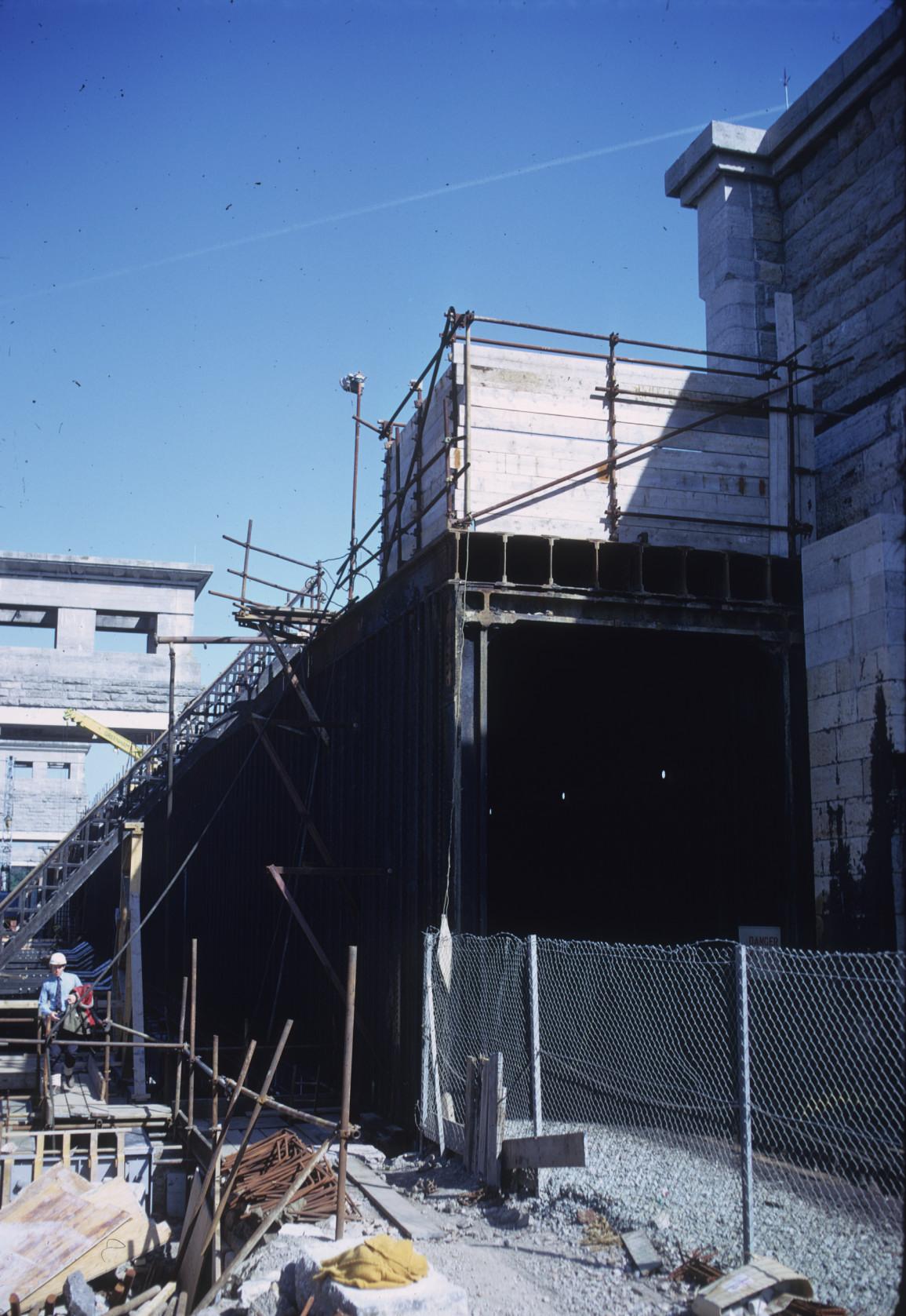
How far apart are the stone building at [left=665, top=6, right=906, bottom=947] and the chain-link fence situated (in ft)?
4.64

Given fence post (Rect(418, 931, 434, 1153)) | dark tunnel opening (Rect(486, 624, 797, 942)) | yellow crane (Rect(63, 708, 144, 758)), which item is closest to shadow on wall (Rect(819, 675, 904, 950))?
dark tunnel opening (Rect(486, 624, 797, 942))

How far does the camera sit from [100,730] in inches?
1927

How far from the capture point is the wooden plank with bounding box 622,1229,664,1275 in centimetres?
765

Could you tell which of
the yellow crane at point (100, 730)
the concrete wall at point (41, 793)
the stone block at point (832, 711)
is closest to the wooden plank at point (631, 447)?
the stone block at point (832, 711)

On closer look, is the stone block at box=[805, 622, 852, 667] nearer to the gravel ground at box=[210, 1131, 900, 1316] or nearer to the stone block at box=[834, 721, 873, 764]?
the stone block at box=[834, 721, 873, 764]

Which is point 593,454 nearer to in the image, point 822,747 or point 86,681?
point 822,747

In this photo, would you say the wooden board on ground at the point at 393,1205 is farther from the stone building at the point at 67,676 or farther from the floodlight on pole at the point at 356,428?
the stone building at the point at 67,676

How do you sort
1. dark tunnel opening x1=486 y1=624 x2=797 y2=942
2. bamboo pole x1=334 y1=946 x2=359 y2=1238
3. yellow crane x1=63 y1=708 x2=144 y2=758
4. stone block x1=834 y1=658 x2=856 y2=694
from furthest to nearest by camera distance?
yellow crane x1=63 y1=708 x2=144 y2=758
dark tunnel opening x1=486 y1=624 x2=797 y2=942
stone block x1=834 y1=658 x2=856 y2=694
bamboo pole x1=334 y1=946 x2=359 y2=1238

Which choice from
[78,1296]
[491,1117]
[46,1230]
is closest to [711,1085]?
[491,1117]

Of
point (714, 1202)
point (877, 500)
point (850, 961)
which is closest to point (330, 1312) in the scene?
point (714, 1202)

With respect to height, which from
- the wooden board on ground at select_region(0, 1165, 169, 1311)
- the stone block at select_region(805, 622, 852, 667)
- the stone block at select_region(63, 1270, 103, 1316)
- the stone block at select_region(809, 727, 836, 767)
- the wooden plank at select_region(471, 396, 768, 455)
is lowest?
the stone block at select_region(63, 1270, 103, 1316)

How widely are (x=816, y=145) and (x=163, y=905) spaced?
91.6 ft

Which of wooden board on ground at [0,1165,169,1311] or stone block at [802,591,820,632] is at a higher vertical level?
stone block at [802,591,820,632]

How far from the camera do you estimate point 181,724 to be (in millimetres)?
31922
